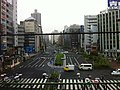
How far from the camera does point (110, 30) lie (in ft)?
155

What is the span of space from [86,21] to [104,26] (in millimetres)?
23213

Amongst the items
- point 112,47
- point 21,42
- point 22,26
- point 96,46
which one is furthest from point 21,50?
point 112,47

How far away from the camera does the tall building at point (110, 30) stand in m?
45.8

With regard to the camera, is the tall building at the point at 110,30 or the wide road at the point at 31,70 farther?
the tall building at the point at 110,30

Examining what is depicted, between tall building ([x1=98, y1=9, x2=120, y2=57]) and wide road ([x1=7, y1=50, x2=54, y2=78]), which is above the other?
tall building ([x1=98, y1=9, x2=120, y2=57])

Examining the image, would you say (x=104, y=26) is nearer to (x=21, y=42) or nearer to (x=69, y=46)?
(x=21, y=42)

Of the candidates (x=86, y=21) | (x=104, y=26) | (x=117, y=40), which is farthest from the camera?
(x=86, y=21)

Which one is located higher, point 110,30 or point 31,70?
point 110,30

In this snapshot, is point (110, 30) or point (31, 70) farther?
point (110, 30)

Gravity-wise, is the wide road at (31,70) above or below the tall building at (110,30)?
below

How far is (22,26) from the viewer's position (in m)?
66.7

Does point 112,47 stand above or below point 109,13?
below

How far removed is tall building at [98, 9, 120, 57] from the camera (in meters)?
45.8

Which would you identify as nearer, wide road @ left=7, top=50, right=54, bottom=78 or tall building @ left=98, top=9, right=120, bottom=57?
wide road @ left=7, top=50, right=54, bottom=78
